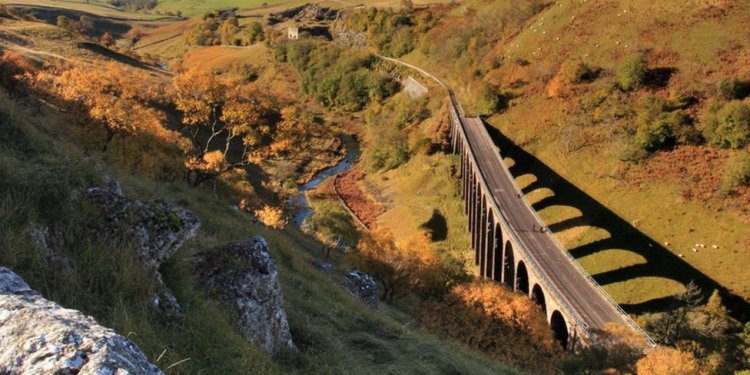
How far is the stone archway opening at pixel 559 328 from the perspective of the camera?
38.3m

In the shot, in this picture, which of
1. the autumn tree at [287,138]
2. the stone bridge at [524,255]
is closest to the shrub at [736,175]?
the stone bridge at [524,255]

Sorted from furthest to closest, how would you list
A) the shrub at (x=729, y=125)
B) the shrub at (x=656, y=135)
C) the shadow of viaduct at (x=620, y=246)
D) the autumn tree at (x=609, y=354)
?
the shrub at (x=656, y=135) → the shrub at (x=729, y=125) → the shadow of viaduct at (x=620, y=246) → the autumn tree at (x=609, y=354)

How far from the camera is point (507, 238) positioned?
152 ft

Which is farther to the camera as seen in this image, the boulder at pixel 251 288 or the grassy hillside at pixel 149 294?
the boulder at pixel 251 288

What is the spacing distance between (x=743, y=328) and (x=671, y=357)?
17.2 metres

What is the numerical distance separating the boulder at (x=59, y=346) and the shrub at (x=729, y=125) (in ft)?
207

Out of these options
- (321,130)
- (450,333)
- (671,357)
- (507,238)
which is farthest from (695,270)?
(321,130)

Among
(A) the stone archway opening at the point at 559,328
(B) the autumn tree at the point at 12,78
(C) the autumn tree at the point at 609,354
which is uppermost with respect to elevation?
(B) the autumn tree at the point at 12,78

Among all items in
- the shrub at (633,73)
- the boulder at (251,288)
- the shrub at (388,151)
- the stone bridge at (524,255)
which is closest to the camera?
the boulder at (251,288)

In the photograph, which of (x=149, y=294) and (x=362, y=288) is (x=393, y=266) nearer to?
(x=362, y=288)

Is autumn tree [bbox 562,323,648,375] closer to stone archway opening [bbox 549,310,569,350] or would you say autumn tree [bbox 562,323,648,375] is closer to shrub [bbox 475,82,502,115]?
stone archway opening [bbox 549,310,569,350]

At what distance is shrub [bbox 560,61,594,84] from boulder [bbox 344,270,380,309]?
54299 mm

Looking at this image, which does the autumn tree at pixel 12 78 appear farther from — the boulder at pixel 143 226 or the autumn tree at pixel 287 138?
the boulder at pixel 143 226

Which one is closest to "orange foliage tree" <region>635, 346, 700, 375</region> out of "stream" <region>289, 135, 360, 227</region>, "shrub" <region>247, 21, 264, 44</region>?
"stream" <region>289, 135, 360, 227</region>
